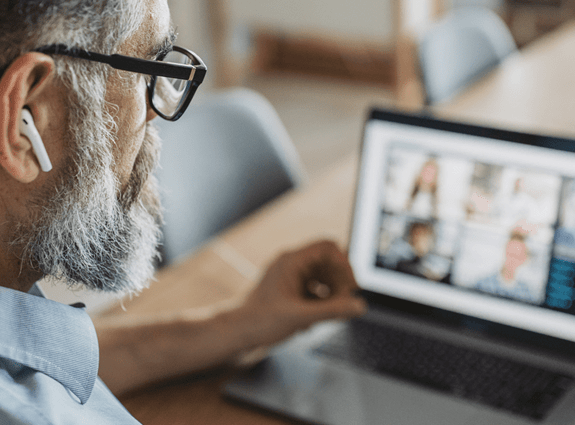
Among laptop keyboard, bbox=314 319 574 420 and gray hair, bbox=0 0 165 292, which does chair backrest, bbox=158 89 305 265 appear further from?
gray hair, bbox=0 0 165 292

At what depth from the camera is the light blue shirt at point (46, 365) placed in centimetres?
47

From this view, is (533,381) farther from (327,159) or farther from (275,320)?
(327,159)

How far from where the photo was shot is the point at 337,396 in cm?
85

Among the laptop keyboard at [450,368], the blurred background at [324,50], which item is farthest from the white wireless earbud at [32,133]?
the blurred background at [324,50]

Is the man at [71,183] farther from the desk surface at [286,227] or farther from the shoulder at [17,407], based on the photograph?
the desk surface at [286,227]

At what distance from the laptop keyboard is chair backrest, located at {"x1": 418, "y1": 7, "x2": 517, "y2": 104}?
1255 mm

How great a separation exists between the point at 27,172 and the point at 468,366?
651 mm

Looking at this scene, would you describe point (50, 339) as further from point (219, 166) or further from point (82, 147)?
point (219, 166)

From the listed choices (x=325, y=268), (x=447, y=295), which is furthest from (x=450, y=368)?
(x=325, y=268)

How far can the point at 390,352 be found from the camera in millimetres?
940

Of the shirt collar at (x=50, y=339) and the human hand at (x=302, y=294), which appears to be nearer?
the shirt collar at (x=50, y=339)

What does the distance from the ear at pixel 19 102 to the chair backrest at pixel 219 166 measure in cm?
84

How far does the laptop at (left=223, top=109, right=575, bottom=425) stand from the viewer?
834mm

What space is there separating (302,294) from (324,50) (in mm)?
3812
